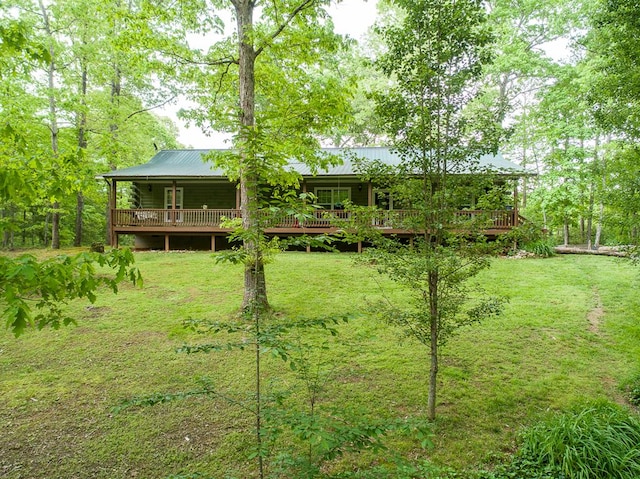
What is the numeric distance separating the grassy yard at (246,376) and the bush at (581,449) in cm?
27

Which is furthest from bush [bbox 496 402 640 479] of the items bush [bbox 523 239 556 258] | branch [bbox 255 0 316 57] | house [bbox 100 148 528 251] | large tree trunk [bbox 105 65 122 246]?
large tree trunk [bbox 105 65 122 246]

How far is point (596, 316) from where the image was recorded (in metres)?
7.02

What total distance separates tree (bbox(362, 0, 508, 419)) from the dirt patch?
4157 millimetres

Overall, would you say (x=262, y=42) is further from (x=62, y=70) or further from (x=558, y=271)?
(x=62, y=70)

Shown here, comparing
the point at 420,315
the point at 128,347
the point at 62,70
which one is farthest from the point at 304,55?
the point at 62,70

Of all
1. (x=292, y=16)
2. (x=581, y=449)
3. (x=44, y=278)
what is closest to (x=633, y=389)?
(x=581, y=449)

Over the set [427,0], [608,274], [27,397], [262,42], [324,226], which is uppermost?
[262,42]

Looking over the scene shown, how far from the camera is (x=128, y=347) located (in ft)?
19.8

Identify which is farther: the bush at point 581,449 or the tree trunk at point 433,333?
the tree trunk at point 433,333

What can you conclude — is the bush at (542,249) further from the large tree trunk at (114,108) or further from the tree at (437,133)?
the large tree trunk at (114,108)

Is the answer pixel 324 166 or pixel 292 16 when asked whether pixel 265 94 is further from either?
pixel 324 166

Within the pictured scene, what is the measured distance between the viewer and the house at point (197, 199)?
1440 cm

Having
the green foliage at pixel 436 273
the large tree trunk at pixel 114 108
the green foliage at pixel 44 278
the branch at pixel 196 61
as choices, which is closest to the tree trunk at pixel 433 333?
the green foliage at pixel 436 273

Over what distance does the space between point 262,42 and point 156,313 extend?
5829 millimetres
